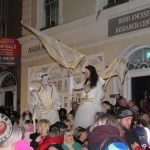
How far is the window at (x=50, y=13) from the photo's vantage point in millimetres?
16297

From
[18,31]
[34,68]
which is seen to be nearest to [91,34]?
[34,68]

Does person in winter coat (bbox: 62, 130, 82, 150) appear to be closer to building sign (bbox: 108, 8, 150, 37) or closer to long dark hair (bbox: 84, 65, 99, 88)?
long dark hair (bbox: 84, 65, 99, 88)

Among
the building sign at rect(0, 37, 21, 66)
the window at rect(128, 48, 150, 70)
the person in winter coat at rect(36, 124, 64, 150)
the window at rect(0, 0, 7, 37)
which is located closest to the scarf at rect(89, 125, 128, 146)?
the person in winter coat at rect(36, 124, 64, 150)

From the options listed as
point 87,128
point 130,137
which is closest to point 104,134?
point 130,137

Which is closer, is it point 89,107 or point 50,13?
point 89,107

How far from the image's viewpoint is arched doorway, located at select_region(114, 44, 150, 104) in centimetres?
1195

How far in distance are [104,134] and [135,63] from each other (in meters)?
9.29

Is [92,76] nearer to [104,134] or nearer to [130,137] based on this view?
[130,137]

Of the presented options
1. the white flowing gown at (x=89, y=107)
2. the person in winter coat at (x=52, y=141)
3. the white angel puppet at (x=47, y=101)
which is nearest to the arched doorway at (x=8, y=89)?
the white angel puppet at (x=47, y=101)

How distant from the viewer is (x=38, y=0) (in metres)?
16.9

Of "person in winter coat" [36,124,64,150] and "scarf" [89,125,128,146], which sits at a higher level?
"scarf" [89,125,128,146]

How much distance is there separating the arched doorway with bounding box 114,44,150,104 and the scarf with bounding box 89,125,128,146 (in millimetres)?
8632

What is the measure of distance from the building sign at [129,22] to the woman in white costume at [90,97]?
399 centimetres

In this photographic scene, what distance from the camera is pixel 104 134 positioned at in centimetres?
330
